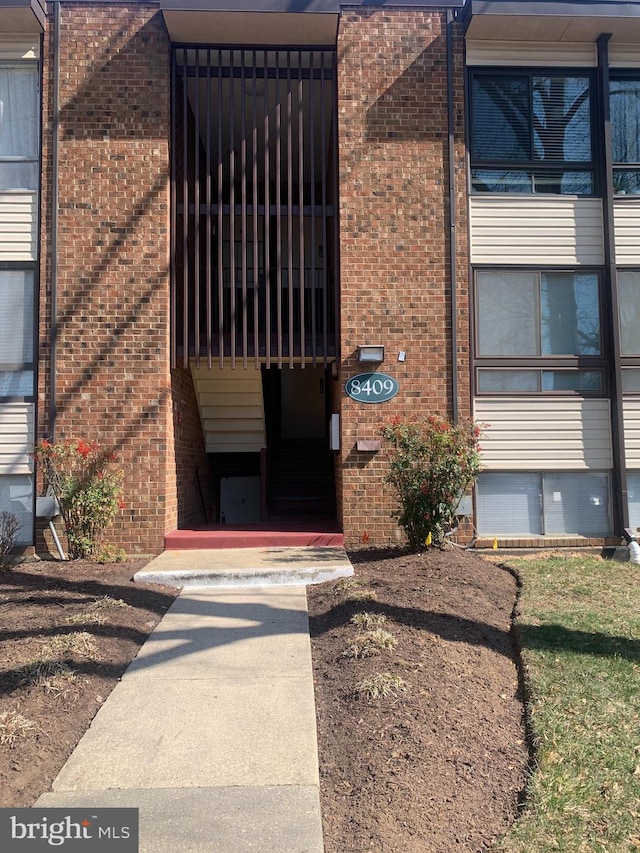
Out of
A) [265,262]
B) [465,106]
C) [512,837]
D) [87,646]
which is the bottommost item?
[512,837]

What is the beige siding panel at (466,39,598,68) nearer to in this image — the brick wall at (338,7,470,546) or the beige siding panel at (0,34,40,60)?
the brick wall at (338,7,470,546)

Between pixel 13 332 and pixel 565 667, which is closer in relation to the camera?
pixel 565 667

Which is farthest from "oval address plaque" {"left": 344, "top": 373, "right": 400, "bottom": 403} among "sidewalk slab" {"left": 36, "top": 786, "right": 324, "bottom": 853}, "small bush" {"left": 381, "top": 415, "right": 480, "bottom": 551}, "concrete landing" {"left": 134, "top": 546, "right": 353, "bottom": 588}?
"sidewalk slab" {"left": 36, "top": 786, "right": 324, "bottom": 853}

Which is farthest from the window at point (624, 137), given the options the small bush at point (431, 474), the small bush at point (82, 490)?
the small bush at point (82, 490)

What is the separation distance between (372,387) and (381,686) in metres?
4.88

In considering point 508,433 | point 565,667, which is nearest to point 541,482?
point 508,433

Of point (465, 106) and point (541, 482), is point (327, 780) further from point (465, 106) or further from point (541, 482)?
point (465, 106)

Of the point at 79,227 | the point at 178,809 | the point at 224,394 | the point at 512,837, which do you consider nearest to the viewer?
the point at 512,837

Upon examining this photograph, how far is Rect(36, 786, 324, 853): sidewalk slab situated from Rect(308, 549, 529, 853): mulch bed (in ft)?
0.41

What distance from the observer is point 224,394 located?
35.9 feet

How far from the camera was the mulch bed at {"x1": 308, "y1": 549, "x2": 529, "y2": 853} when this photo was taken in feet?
9.73

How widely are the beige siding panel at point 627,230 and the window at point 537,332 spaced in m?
0.53

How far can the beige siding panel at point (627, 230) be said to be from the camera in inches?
348

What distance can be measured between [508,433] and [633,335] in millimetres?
2219
